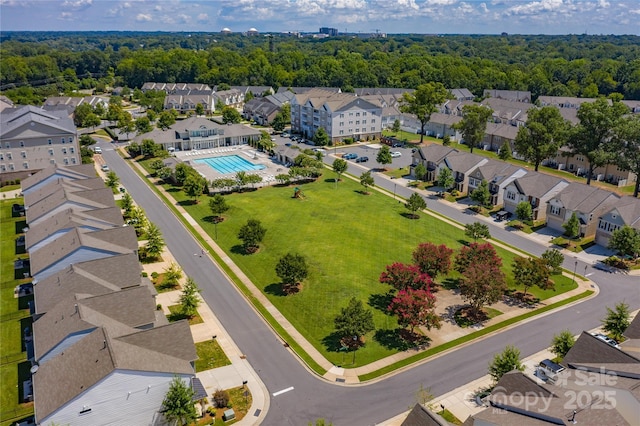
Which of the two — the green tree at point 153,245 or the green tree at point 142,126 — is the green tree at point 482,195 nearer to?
the green tree at point 153,245

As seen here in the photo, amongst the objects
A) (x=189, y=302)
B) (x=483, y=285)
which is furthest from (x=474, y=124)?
(x=189, y=302)

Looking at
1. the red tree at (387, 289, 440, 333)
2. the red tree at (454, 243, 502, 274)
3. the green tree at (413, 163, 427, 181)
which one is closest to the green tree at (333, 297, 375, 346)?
the red tree at (387, 289, 440, 333)

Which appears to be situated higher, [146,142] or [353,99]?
[353,99]

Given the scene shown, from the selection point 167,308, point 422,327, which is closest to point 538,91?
point 422,327

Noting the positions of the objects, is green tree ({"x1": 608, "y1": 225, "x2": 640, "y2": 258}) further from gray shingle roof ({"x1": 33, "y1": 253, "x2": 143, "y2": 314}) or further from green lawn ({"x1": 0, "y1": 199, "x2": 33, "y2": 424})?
green lawn ({"x1": 0, "y1": 199, "x2": 33, "y2": 424})

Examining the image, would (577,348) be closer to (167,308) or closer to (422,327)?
(422,327)

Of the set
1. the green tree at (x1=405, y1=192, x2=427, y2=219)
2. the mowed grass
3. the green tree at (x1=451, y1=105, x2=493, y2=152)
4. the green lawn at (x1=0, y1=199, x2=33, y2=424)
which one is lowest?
the green lawn at (x1=0, y1=199, x2=33, y2=424)
